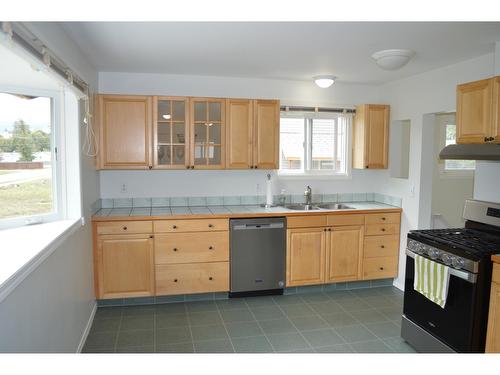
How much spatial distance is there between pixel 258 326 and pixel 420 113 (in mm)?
2714

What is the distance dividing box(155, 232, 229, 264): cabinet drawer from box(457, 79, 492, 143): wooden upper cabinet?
2265 mm

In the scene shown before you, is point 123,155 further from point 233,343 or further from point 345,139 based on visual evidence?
point 345,139

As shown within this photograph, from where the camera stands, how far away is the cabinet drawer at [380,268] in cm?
410

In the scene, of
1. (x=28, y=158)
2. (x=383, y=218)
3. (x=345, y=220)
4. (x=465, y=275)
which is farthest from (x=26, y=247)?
(x=383, y=218)

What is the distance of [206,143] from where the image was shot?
12.7ft

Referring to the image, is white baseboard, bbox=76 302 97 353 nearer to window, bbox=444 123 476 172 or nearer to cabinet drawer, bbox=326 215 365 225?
cabinet drawer, bbox=326 215 365 225

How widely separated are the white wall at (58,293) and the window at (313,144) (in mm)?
2189

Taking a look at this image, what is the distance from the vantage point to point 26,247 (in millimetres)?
1918

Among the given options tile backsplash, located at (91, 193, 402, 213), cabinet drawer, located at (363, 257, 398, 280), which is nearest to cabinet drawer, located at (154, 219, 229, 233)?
tile backsplash, located at (91, 193, 402, 213)

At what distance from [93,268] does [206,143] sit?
1.64 metres

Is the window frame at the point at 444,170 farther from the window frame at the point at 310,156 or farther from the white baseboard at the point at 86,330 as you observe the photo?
the white baseboard at the point at 86,330

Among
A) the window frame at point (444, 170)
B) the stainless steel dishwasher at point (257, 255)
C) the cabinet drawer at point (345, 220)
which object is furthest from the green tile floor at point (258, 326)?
the window frame at point (444, 170)

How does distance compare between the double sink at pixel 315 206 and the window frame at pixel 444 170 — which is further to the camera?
the window frame at pixel 444 170
